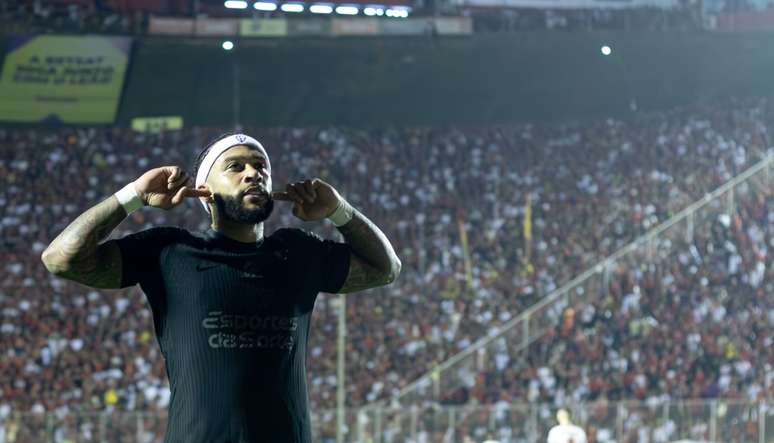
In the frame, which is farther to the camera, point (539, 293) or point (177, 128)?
point (177, 128)

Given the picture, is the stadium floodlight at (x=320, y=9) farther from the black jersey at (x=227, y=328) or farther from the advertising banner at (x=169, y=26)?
the black jersey at (x=227, y=328)

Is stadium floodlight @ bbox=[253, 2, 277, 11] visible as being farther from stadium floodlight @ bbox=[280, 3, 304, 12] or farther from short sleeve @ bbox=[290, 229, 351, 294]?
short sleeve @ bbox=[290, 229, 351, 294]

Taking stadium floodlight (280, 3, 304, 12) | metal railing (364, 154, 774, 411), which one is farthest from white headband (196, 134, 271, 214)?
stadium floodlight (280, 3, 304, 12)

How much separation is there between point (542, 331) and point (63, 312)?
8525 mm

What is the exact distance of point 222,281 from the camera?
3.56 metres

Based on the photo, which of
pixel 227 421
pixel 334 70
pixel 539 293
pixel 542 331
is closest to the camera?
pixel 227 421

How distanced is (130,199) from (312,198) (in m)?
0.47

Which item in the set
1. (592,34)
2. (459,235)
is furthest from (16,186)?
(592,34)

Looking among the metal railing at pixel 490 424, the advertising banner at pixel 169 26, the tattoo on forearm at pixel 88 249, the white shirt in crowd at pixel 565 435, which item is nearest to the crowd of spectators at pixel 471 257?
the metal railing at pixel 490 424

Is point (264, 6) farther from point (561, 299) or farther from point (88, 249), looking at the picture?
point (88, 249)

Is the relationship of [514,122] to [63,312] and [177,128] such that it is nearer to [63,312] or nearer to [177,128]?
[177,128]

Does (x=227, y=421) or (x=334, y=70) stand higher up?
(x=334, y=70)

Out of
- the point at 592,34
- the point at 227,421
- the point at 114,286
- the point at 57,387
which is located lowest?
the point at 227,421

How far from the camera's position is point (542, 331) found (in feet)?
81.7
